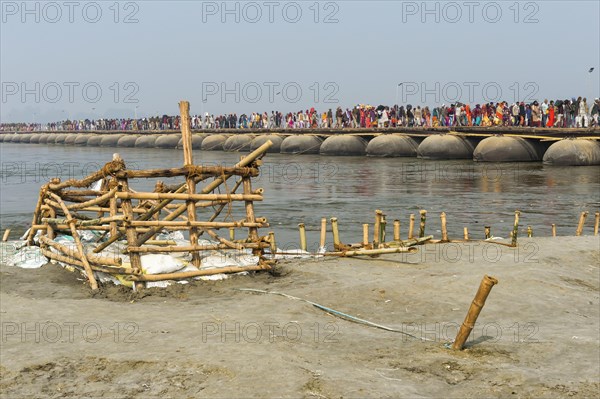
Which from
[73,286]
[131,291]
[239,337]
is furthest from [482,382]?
[73,286]

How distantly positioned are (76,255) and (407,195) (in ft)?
55.2

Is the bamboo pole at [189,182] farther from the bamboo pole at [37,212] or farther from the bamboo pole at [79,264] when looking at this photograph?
the bamboo pole at [37,212]

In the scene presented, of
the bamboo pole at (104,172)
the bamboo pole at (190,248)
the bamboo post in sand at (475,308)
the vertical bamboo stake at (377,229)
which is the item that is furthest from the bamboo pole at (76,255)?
the bamboo post in sand at (475,308)

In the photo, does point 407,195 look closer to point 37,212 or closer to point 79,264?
point 37,212

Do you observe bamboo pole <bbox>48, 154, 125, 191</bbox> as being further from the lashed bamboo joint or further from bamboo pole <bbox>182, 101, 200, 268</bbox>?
bamboo pole <bbox>182, 101, 200, 268</bbox>

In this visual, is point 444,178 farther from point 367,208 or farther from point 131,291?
point 131,291

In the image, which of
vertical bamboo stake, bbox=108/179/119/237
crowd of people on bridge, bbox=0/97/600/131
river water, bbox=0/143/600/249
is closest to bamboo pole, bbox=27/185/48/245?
vertical bamboo stake, bbox=108/179/119/237

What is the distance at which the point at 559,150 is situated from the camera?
3484 cm

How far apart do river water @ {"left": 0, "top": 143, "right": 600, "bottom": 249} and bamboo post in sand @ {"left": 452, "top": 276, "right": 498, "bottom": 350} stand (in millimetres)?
9219

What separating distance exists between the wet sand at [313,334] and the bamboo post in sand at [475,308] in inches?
5.0

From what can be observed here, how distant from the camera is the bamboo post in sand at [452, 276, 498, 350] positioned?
22.8ft

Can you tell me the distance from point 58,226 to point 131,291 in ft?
9.54

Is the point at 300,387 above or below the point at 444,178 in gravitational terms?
below

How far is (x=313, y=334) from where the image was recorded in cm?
782
